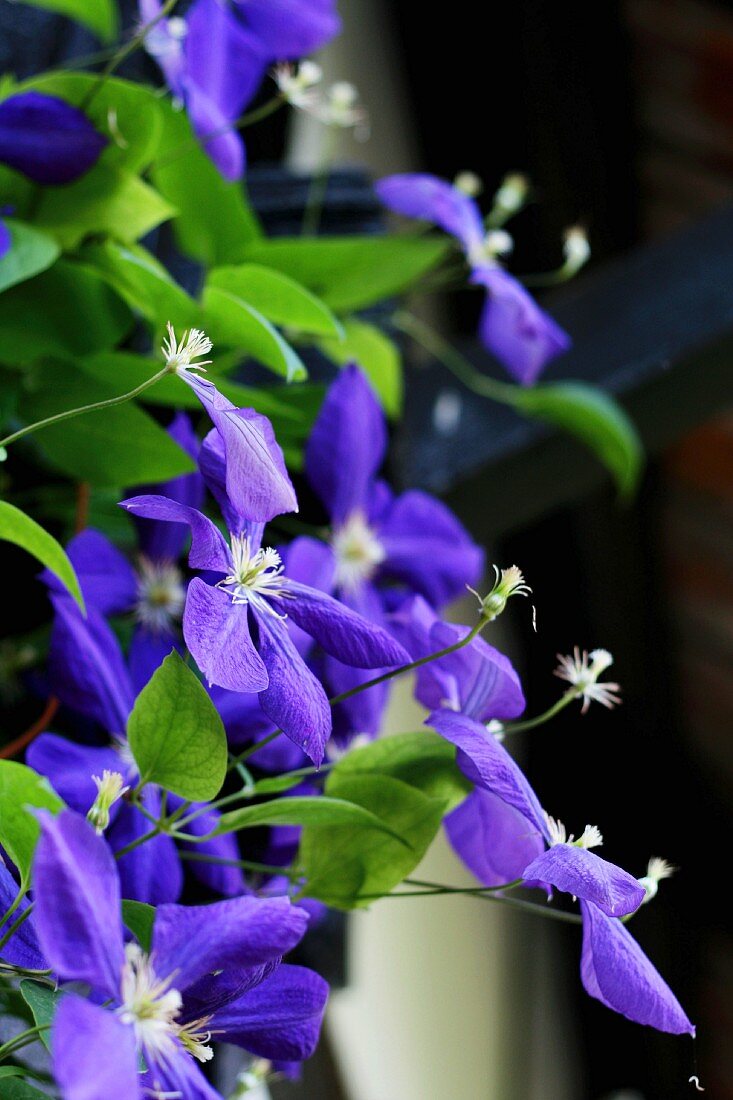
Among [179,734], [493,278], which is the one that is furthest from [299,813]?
[493,278]

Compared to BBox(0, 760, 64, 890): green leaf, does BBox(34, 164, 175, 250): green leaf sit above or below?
above

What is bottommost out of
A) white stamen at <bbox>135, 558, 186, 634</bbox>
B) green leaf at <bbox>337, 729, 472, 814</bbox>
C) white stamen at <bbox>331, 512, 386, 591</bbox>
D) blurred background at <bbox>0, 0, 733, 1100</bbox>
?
blurred background at <bbox>0, 0, 733, 1100</bbox>

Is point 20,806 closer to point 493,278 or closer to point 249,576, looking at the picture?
point 249,576

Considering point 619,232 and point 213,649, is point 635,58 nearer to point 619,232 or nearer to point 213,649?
point 619,232

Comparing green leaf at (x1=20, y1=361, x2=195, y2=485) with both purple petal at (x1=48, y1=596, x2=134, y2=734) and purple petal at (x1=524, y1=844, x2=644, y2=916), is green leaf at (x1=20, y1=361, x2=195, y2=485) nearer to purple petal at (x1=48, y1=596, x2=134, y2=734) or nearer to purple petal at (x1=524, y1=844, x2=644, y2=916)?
purple petal at (x1=48, y1=596, x2=134, y2=734)

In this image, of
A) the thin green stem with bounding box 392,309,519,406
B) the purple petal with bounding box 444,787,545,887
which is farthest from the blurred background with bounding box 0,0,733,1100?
the purple petal with bounding box 444,787,545,887

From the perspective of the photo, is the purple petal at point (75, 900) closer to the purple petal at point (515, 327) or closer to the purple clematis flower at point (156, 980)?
the purple clematis flower at point (156, 980)

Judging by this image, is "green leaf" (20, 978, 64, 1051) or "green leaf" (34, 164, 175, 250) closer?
"green leaf" (20, 978, 64, 1051)

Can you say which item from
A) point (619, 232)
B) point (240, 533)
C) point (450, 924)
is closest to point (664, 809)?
point (450, 924)
